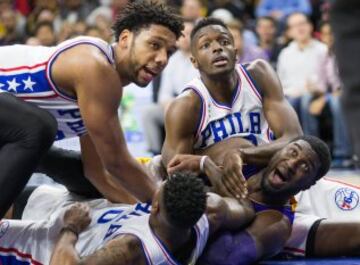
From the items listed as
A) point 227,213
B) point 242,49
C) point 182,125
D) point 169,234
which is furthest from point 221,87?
point 242,49

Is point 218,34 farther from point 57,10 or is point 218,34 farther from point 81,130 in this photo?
point 57,10

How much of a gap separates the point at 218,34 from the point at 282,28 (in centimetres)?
563

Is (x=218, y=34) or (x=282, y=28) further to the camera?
(x=282, y=28)

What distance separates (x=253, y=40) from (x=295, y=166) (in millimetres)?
5783

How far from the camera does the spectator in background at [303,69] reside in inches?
323

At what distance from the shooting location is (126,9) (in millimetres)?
3994

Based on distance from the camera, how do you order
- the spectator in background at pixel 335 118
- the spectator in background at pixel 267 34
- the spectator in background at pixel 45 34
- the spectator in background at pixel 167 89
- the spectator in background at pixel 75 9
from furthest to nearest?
the spectator in background at pixel 75 9, the spectator in background at pixel 267 34, the spectator in background at pixel 45 34, the spectator in background at pixel 167 89, the spectator in background at pixel 335 118

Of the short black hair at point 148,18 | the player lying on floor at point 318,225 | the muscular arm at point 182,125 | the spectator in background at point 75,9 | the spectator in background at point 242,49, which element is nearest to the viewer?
the short black hair at point 148,18

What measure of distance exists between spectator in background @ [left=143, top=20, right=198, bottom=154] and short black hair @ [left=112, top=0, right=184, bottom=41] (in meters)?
4.17

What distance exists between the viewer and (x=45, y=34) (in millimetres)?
9305

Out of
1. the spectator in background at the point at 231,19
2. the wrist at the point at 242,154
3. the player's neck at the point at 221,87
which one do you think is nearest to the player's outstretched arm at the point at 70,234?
the wrist at the point at 242,154

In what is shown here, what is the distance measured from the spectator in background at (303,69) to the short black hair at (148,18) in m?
4.44

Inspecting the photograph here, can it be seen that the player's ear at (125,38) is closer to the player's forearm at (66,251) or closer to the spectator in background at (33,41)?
the player's forearm at (66,251)

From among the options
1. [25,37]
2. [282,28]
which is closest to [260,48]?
[282,28]
